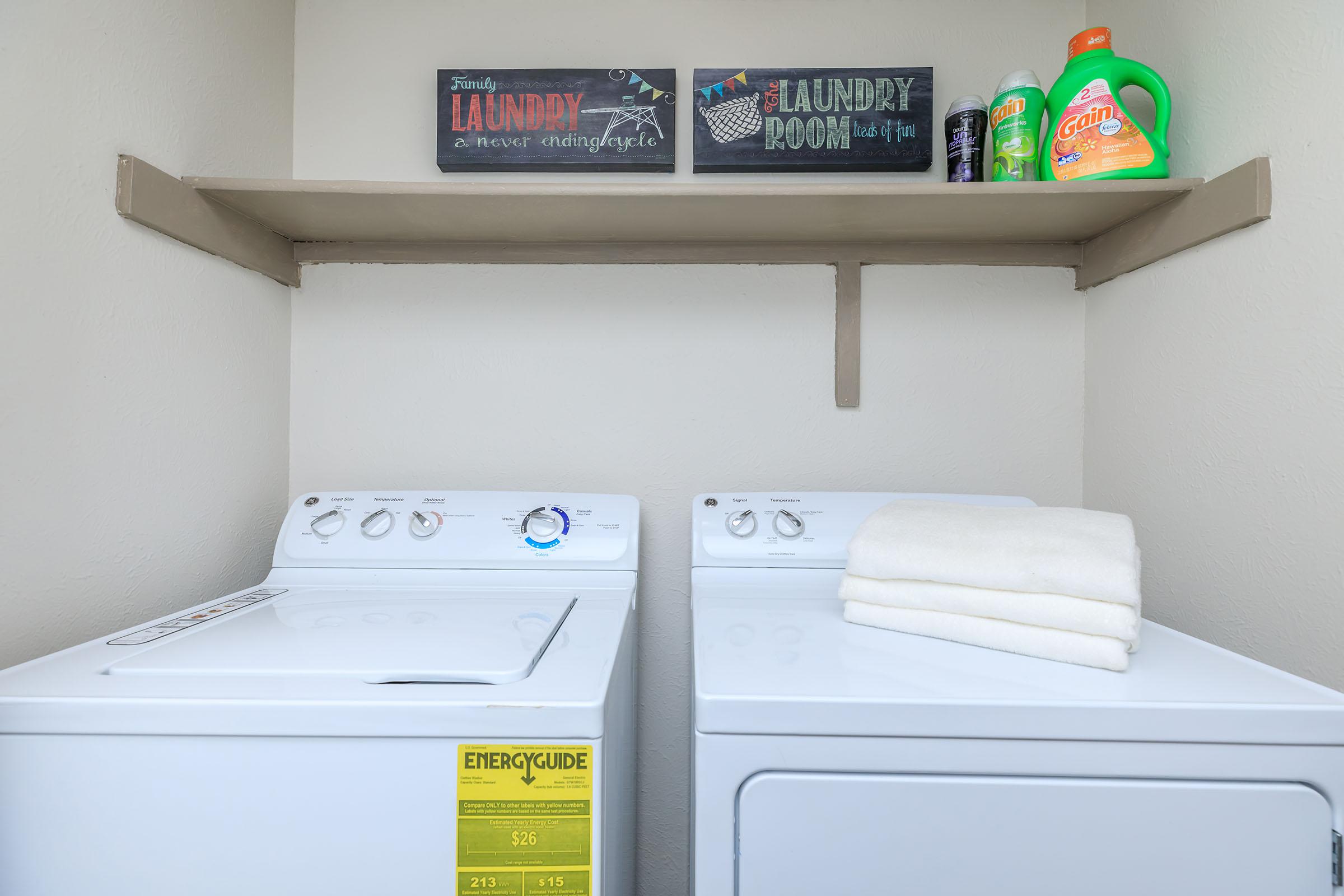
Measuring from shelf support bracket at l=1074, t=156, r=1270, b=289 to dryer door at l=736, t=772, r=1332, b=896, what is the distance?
2.79ft

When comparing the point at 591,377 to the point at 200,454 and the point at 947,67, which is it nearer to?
the point at 200,454

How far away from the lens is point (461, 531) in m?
1.29

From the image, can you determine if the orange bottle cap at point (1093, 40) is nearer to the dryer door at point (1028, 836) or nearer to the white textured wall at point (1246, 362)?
the white textured wall at point (1246, 362)

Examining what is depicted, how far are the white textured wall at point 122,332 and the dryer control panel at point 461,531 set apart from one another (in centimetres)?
20

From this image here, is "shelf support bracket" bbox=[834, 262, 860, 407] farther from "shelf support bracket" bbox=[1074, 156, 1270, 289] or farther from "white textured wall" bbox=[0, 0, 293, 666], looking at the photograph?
"white textured wall" bbox=[0, 0, 293, 666]

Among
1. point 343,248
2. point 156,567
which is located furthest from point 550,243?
point 156,567

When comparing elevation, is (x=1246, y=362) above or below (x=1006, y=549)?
above

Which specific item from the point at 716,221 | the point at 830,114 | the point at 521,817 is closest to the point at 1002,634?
the point at 521,817

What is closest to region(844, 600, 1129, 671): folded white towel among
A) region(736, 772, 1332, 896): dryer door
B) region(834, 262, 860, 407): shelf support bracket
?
region(736, 772, 1332, 896): dryer door

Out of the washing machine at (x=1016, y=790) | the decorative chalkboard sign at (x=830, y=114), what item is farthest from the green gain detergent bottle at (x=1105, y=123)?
the washing machine at (x=1016, y=790)

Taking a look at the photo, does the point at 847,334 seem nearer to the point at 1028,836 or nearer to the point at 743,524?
the point at 743,524

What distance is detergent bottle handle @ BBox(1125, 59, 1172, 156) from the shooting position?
1143 millimetres

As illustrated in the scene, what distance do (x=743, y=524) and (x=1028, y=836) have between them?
0.70m

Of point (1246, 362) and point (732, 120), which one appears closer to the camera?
point (1246, 362)
